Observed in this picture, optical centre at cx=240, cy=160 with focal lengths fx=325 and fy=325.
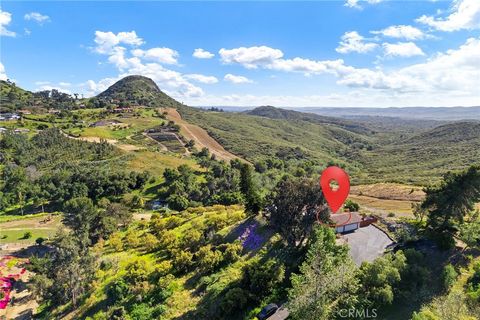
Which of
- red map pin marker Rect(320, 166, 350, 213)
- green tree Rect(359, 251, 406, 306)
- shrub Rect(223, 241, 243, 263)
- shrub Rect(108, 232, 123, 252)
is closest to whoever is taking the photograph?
red map pin marker Rect(320, 166, 350, 213)

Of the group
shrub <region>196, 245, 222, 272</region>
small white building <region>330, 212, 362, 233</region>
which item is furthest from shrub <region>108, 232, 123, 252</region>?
small white building <region>330, 212, 362, 233</region>

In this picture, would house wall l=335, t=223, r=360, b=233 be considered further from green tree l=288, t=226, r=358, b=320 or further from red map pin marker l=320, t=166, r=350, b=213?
green tree l=288, t=226, r=358, b=320

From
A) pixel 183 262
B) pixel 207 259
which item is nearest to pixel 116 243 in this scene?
pixel 183 262

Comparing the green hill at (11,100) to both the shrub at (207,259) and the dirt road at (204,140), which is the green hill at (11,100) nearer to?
the dirt road at (204,140)

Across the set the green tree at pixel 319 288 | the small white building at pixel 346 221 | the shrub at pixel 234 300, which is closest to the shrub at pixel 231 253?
the shrub at pixel 234 300

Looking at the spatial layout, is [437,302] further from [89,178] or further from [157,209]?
[89,178]
